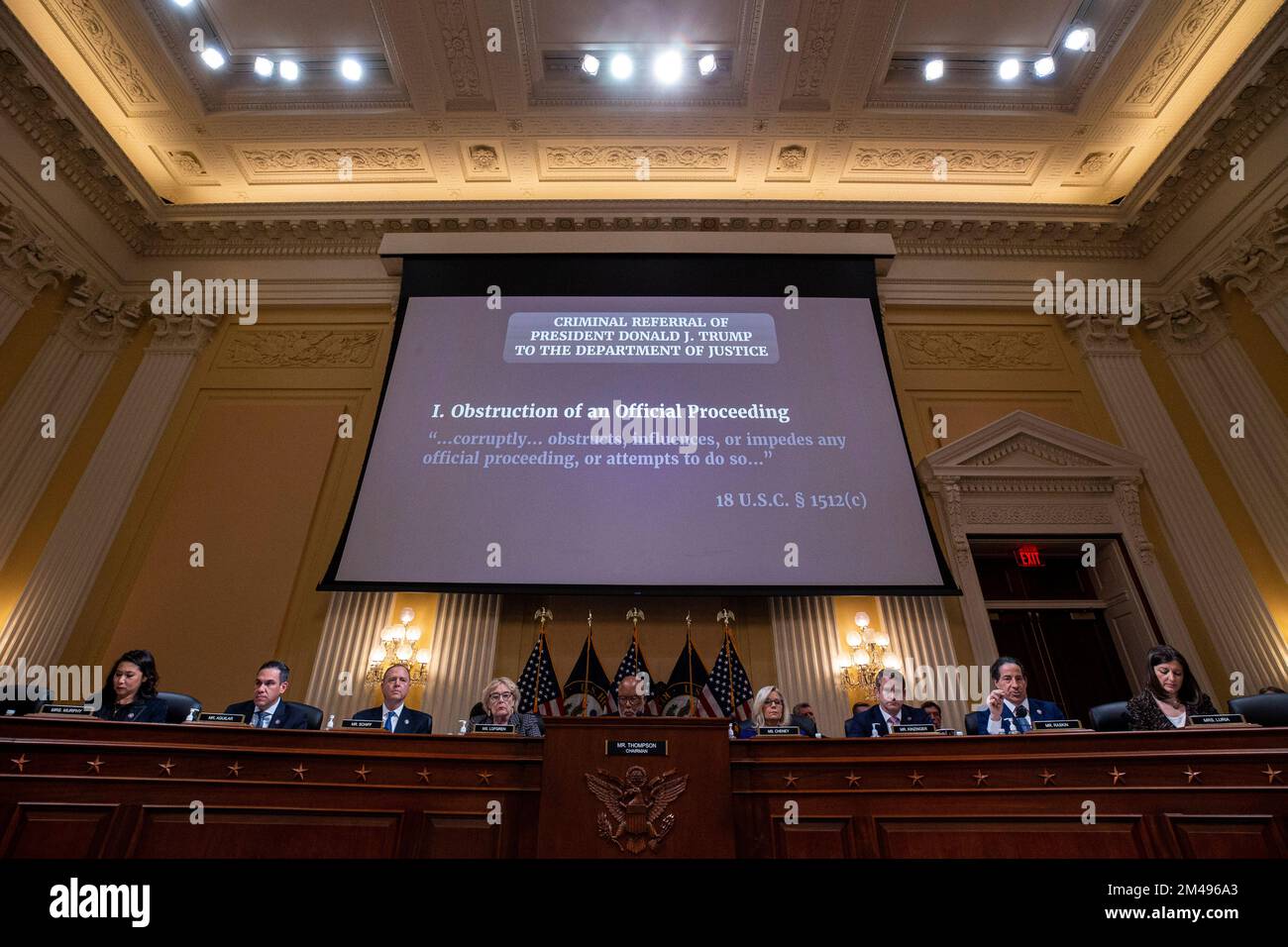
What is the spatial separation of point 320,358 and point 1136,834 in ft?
24.1

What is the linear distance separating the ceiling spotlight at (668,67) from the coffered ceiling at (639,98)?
0.10 meters

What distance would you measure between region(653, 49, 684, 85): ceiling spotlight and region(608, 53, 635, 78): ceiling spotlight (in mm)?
247

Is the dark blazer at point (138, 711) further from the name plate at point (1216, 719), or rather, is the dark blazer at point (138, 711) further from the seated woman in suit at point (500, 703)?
the name plate at point (1216, 719)

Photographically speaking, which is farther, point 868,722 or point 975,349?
point 975,349

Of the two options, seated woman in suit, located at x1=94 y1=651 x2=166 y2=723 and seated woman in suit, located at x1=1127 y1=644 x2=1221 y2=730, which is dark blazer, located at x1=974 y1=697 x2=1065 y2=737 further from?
seated woman in suit, located at x1=94 y1=651 x2=166 y2=723

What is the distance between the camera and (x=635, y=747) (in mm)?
2299

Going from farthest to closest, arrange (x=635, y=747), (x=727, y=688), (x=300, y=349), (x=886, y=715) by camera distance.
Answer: (x=300, y=349)
(x=727, y=688)
(x=886, y=715)
(x=635, y=747)

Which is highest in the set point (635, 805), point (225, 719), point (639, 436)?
Result: point (639, 436)

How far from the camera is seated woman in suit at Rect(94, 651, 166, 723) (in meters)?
3.16

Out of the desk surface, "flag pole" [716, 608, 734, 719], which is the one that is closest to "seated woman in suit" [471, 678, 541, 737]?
the desk surface

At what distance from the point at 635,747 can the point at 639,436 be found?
3.44 meters

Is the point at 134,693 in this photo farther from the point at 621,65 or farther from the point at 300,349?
the point at 621,65

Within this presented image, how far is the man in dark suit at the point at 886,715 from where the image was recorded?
3.33 meters

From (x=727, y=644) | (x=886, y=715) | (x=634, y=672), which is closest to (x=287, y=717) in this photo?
(x=634, y=672)
